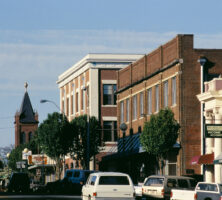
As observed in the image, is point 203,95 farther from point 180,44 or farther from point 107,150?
point 107,150

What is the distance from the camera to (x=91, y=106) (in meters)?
90.2

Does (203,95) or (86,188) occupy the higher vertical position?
(203,95)

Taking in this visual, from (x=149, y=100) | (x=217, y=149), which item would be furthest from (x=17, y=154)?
(x=217, y=149)

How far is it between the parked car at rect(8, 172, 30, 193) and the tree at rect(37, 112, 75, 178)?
15.1 meters

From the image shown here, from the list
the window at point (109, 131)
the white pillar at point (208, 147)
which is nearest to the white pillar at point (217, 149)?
the white pillar at point (208, 147)

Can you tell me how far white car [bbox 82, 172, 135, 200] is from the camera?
115ft

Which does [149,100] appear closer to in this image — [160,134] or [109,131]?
[160,134]

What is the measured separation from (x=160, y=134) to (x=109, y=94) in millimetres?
33934

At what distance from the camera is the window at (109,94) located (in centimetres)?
9094

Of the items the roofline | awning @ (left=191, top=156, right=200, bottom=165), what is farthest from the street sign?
the roofline

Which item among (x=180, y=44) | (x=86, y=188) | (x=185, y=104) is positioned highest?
(x=180, y=44)

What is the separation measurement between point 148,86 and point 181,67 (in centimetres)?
959

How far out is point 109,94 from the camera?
9125cm

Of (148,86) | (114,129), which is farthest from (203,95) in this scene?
(114,129)
